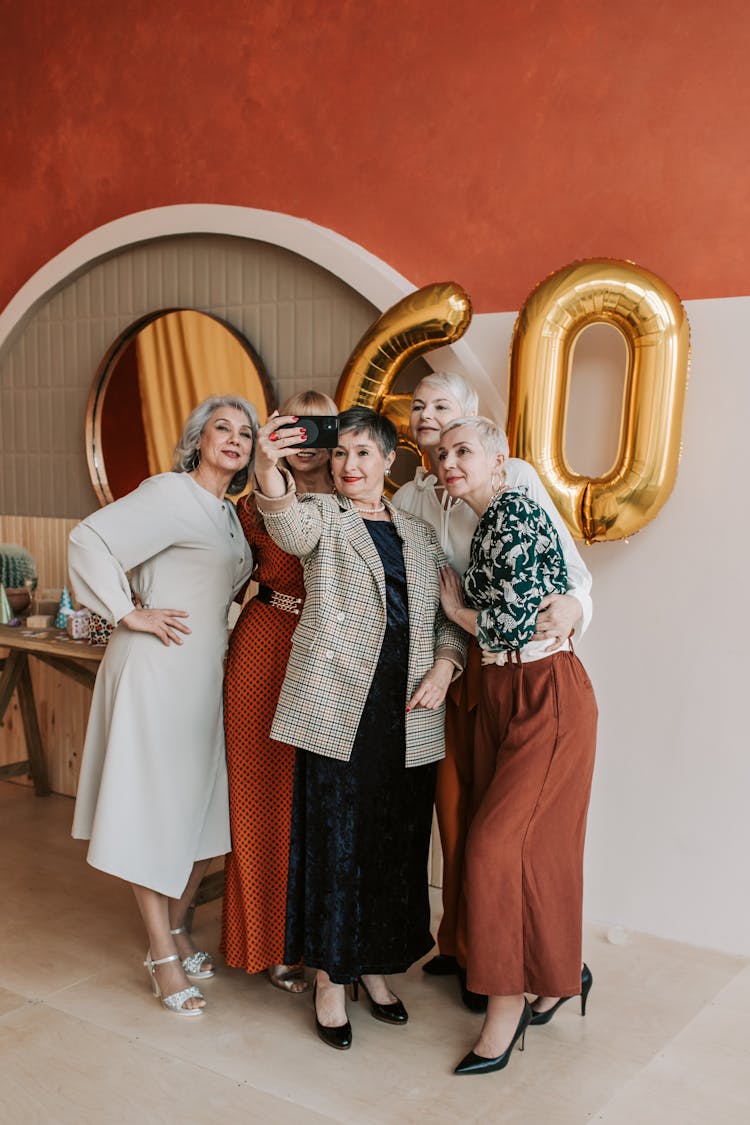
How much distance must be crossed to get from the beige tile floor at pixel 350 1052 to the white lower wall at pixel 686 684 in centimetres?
17

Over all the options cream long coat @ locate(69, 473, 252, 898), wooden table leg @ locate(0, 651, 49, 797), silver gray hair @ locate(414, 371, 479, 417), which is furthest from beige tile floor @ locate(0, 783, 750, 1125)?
silver gray hair @ locate(414, 371, 479, 417)

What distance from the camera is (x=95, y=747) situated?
10.0 feet

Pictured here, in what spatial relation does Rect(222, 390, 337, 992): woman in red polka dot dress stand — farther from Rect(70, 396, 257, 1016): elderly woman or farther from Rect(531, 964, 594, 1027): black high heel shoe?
Rect(531, 964, 594, 1027): black high heel shoe

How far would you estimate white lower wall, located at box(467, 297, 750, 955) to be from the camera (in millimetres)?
3191

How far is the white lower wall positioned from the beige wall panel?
2.65 feet

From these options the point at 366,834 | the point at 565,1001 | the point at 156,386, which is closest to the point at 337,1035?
the point at 366,834

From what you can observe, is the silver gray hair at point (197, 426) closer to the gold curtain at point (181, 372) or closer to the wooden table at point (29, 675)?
the gold curtain at point (181, 372)

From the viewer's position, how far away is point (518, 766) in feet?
8.48

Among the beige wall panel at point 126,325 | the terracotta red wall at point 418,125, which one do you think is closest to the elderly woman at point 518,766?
the terracotta red wall at point 418,125

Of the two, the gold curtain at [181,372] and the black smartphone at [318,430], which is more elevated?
the gold curtain at [181,372]

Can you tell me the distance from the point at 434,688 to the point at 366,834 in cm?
40

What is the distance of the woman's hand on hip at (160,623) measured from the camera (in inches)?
115

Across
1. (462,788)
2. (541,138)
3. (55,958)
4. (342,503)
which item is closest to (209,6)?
(541,138)

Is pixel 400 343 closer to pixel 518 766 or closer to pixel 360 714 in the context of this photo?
pixel 360 714
